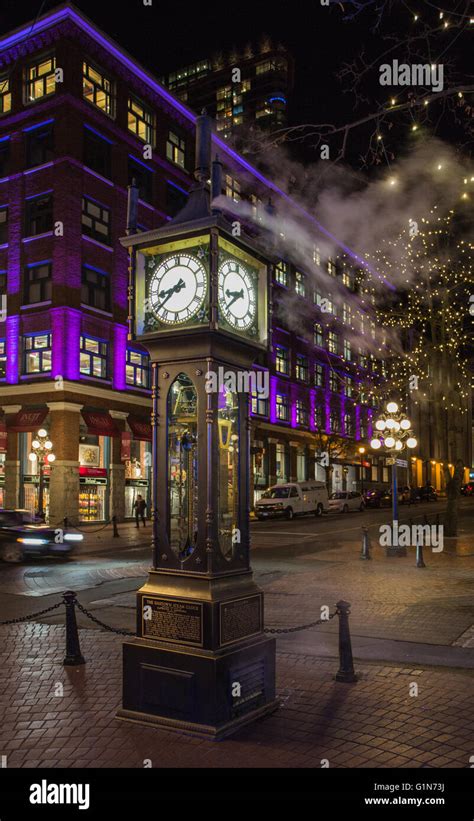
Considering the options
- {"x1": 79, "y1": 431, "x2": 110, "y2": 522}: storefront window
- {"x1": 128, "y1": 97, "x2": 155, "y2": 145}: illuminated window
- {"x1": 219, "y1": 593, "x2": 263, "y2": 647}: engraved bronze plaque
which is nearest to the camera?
{"x1": 219, "y1": 593, "x2": 263, "y2": 647}: engraved bronze plaque

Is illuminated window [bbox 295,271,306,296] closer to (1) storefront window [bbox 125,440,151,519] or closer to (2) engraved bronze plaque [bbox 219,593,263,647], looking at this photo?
(1) storefront window [bbox 125,440,151,519]

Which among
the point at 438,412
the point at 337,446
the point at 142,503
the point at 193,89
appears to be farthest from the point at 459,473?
the point at 193,89

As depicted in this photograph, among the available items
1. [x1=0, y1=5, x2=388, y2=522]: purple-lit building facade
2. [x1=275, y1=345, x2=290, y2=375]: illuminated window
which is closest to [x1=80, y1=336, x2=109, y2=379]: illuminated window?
[x1=0, y1=5, x2=388, y2=522]: purple-lit building facade

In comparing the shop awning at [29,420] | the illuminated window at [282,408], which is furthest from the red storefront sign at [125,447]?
the illuminated window at [282,408]

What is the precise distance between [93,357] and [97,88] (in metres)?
13.4

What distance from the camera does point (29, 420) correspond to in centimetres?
3231

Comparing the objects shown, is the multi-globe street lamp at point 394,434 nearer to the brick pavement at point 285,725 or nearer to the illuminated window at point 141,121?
the brick pavement at point 285,725

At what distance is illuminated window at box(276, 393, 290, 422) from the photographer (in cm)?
5325

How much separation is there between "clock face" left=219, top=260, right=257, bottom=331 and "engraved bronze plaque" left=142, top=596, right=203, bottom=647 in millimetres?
2480

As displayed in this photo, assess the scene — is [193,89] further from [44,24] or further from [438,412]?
[438,412]

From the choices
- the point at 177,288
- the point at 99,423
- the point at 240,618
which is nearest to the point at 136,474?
the point at 99,423

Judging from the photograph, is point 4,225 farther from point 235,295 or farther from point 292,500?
point 235,295

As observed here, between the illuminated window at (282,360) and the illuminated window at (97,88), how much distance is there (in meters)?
22.0
